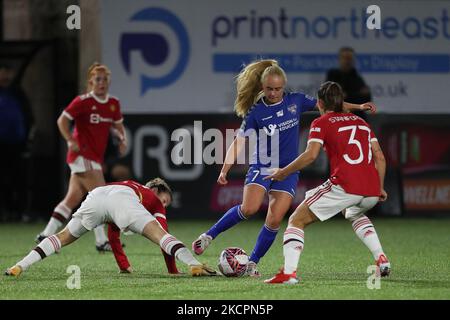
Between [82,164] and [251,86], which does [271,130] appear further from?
[82,164]

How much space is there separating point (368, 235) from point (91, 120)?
12.5 feet

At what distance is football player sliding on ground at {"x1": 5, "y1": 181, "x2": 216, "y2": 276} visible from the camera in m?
8.84

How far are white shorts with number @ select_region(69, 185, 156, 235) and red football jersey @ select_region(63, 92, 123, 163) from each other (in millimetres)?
2673

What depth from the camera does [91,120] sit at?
11.8 metres

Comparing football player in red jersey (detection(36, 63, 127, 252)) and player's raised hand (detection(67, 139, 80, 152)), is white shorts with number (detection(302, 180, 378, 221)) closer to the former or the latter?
player's raised hand (detection(67, 139, 80, 152))

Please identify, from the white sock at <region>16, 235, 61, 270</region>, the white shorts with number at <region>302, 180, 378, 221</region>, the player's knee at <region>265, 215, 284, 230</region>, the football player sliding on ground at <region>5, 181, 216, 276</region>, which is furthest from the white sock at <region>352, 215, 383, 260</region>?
the white sock at <region>16, 235, 61, 270</region>

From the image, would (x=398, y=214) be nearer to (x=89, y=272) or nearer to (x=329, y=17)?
(x=329, y=17)

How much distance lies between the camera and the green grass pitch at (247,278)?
796cm

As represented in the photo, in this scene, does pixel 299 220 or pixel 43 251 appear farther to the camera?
pixel 43 251

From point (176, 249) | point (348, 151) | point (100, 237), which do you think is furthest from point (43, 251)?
point (100, 237)

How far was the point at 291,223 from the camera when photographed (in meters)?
8.70

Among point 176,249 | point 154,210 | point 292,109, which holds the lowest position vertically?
point 176,249

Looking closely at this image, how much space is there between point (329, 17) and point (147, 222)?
905 cm
